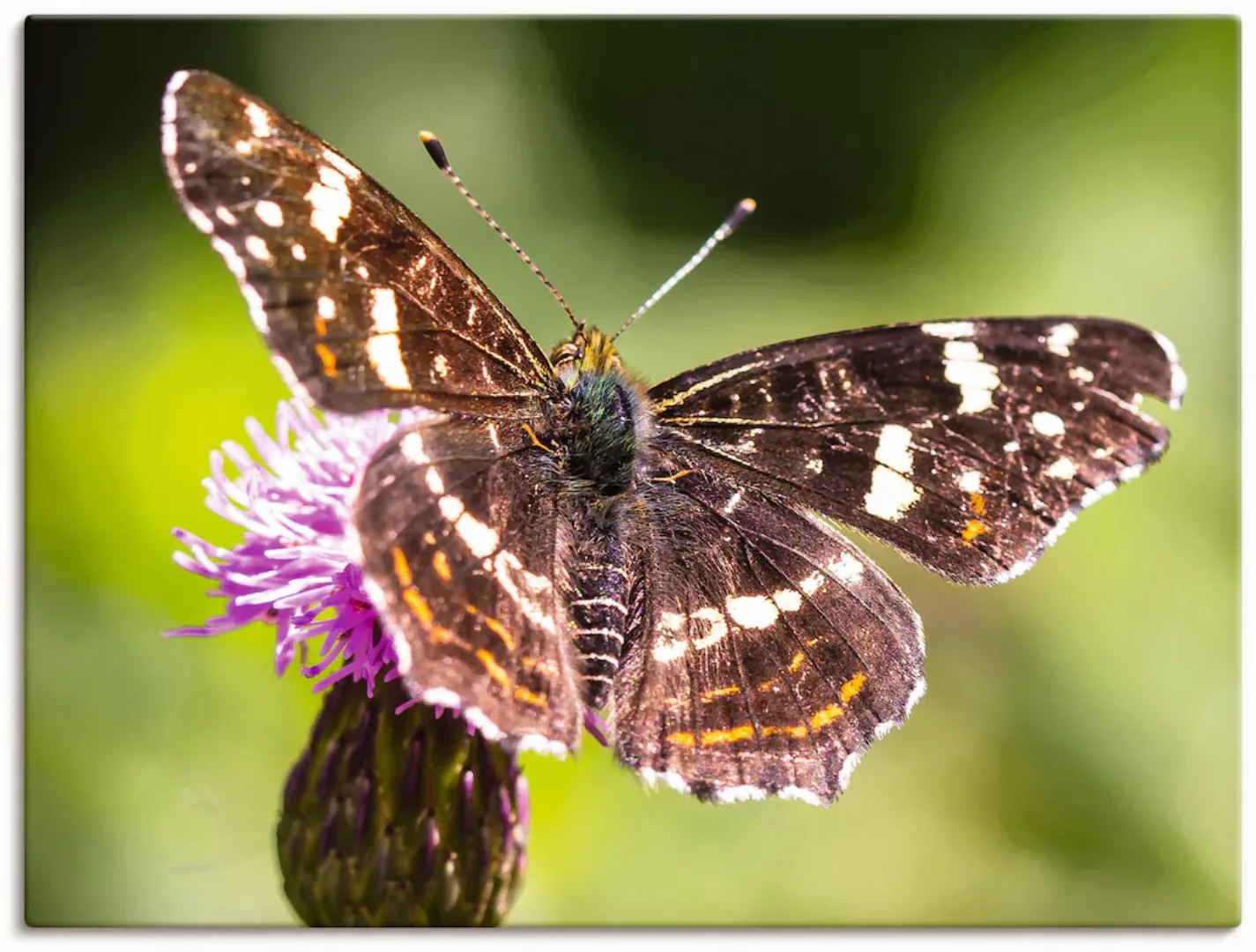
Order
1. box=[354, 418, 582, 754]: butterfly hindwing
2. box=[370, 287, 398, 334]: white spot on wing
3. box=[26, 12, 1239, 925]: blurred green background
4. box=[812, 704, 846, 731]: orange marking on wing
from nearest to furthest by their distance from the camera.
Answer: box=[354, 418, 582, 754]: butterfly hindwing
box=[370, 287, 398, 334]: white spot on wing
box=[812, 704, 846, 731]: orange marking on wing
box=[26, 12, 1239, 925]: blurred green background

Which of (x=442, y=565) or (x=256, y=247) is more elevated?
(x=256, y=247)

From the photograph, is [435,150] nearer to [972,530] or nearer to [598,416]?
[598,416]

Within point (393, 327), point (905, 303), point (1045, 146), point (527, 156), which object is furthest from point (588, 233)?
point (393, 327)

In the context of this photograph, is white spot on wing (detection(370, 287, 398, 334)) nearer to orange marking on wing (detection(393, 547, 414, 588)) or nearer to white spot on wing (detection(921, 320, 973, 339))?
orange marking on wing (detection(393, 547, 414, 588))

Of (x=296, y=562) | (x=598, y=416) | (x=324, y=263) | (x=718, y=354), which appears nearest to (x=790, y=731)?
(x=598, y=416)

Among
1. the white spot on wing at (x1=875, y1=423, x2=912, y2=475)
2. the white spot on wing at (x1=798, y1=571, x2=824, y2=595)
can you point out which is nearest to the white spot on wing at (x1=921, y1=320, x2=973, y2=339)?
the white spot on wing at (x1=875, y1=423, x2=912, y2=475)

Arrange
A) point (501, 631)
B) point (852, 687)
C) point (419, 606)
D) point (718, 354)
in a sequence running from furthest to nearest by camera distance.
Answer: point (718, 354), point (852, 687), point (501, 631), point (419, 606)
